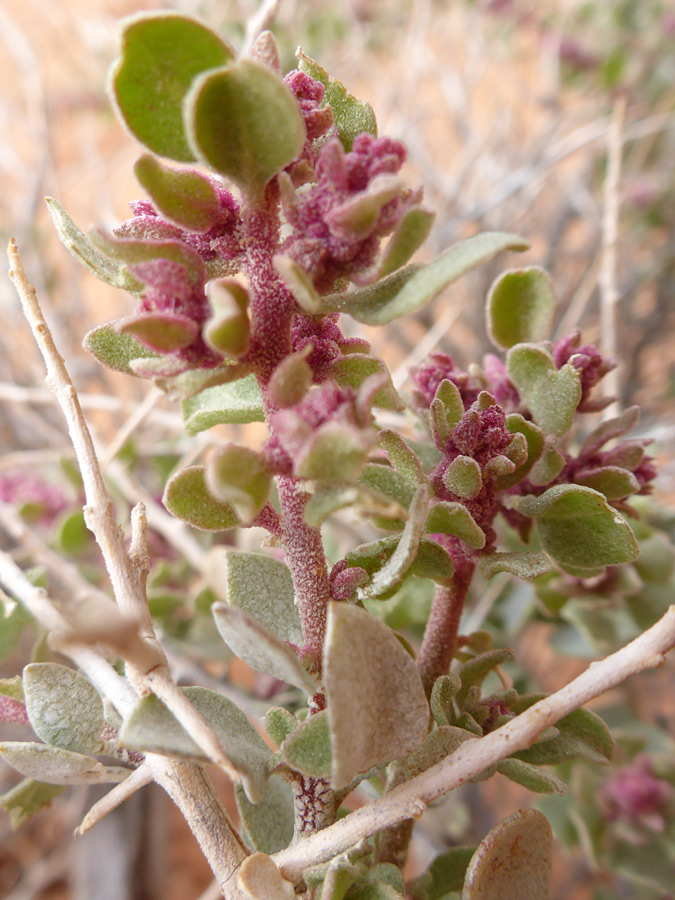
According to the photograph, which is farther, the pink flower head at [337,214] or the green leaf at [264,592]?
the green leaf at [264,592]

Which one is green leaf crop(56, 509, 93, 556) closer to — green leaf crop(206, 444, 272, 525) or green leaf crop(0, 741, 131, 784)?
green leaf crop(0, 741, 131, 784)

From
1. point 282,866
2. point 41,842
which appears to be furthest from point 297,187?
point 41,842

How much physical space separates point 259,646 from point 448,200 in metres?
1.38

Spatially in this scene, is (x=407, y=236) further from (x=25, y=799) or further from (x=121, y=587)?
(x=25, y=799)

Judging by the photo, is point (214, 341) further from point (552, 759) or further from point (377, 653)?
point (552, 759)

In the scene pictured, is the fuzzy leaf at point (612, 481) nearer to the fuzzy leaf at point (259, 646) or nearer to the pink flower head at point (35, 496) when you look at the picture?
the fuzzy leaf at point (259, 646)

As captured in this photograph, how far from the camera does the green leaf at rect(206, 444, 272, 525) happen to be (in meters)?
0.29

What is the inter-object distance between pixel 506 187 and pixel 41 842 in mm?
1925

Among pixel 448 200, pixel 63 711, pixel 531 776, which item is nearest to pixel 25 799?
pixel 63 711

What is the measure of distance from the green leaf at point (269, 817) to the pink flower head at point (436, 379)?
0.86 ft

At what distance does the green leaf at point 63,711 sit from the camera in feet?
1.34

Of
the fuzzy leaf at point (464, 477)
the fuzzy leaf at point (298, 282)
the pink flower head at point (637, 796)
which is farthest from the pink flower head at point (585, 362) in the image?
the pink flower head at point (637, 796)

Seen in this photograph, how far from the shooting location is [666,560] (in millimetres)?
695

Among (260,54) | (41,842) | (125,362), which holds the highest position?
(260,54)
